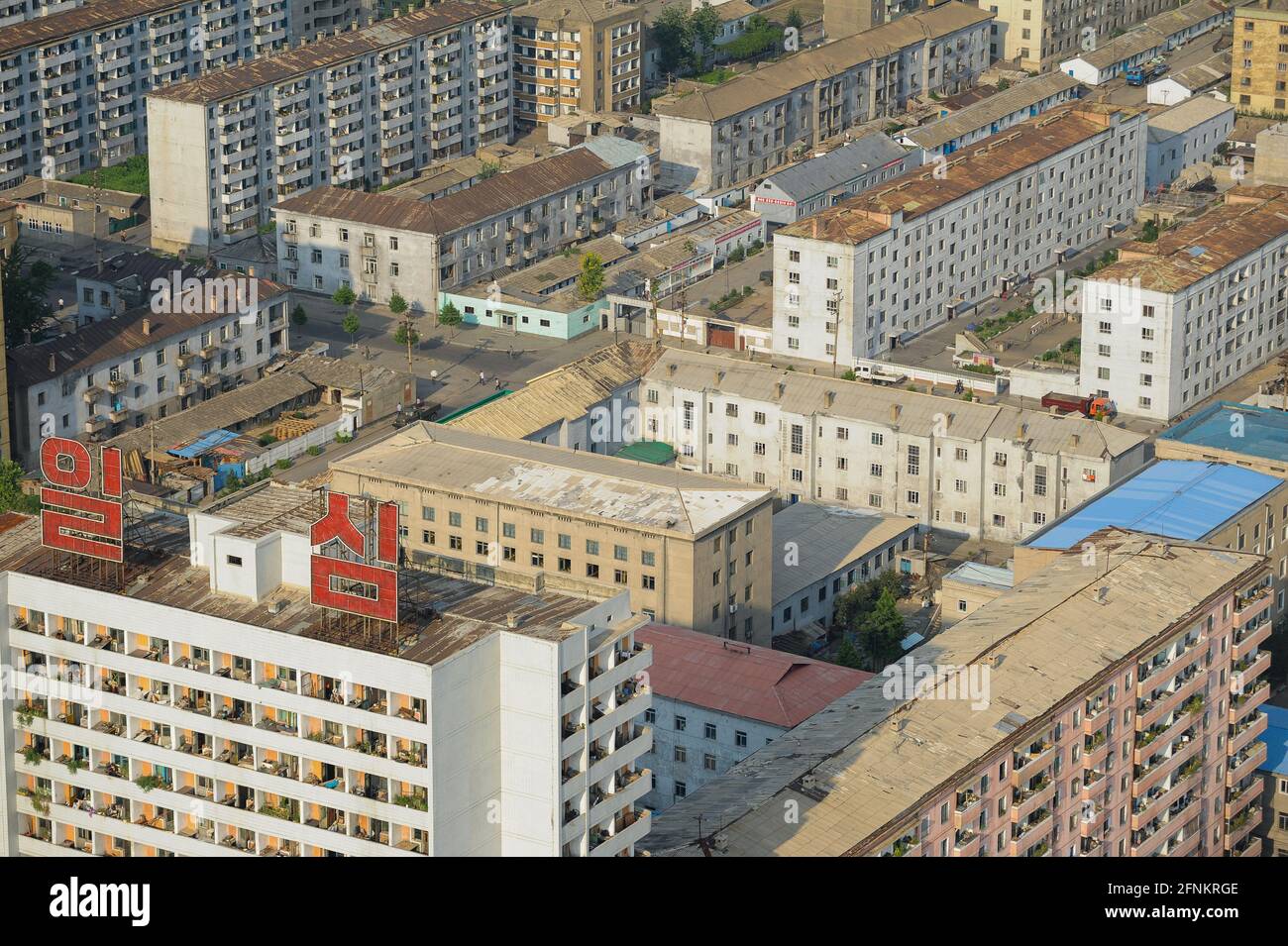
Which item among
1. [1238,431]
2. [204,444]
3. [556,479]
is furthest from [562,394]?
[1238,431]

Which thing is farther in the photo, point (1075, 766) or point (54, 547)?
point (1075, 766)

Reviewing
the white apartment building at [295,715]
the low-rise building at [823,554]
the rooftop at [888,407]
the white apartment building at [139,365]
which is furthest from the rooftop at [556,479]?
the white apartment building at [295,715]

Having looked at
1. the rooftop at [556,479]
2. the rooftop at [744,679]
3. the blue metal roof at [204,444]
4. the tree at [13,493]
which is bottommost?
the blue metal roof at [204,444]

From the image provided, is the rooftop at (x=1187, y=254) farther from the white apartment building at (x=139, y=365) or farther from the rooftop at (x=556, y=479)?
the white apartment building at (x=139, y=365)

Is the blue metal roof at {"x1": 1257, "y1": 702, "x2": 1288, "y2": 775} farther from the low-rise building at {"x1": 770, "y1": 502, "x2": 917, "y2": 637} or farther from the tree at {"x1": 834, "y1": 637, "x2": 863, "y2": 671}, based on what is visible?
the low-rise building at {"x1": 770, "y1": 502, "x2": 917, "y2": 637}

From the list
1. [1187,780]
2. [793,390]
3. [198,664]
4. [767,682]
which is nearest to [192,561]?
[198,664]

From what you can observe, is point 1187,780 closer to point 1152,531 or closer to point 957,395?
point 1152,531
